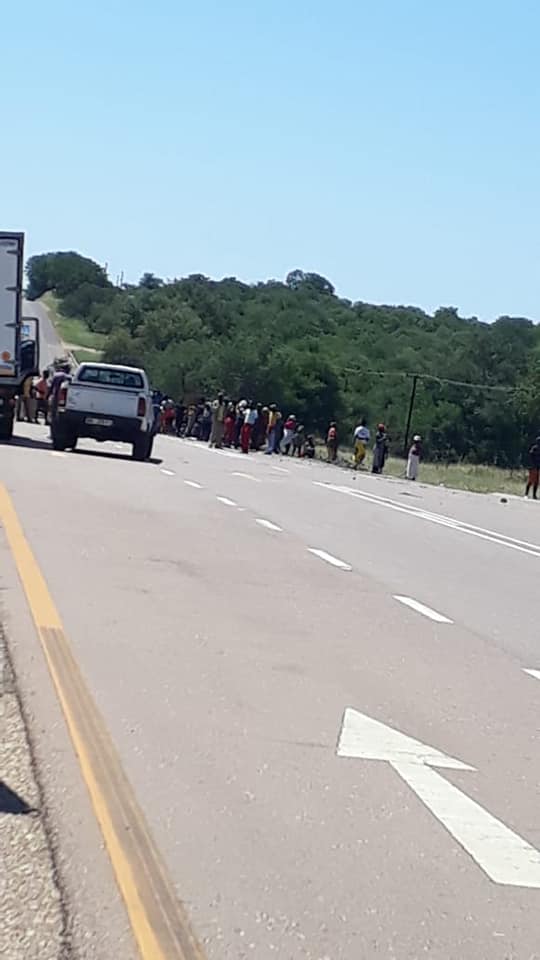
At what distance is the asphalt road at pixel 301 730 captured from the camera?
5.14m

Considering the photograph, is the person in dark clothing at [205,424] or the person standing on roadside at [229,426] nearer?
the person standing on roadside at [229,426]

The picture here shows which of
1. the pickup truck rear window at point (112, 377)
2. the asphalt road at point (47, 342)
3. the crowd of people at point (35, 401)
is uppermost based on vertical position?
the pickup truck rear window at point (112, 377)

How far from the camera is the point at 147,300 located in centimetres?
13488

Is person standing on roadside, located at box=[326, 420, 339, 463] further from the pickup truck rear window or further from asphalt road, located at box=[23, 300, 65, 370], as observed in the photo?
asphalt road, located at box=[23, 300, 65, 370]

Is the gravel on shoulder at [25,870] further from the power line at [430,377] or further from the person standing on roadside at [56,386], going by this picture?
the power line at [430,377]

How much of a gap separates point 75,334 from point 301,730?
414 feet

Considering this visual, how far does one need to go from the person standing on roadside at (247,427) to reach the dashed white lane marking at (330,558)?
100 ft

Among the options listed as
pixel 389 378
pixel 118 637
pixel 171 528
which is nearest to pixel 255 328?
pixel 389 378

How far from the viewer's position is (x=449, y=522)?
2339 centimetres

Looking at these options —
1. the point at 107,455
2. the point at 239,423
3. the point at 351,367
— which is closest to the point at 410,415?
the point at 351,367

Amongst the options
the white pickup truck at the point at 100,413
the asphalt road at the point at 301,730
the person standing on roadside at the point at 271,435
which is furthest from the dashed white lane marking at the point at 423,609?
the person standing on roadside at the point at 271,435

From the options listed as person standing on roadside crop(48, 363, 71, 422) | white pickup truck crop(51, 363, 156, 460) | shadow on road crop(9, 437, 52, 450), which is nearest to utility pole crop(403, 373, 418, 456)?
person standing on roadside crop(48, 363, 71, 422)

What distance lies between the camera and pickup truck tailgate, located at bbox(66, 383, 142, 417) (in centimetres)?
2923

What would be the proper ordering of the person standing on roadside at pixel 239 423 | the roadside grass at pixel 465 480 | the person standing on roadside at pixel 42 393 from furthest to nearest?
the person standing on roadside at pixel 239 423 < the roadside grass at pixel 465 480 < the person standing on roadside at pixel 42 393
